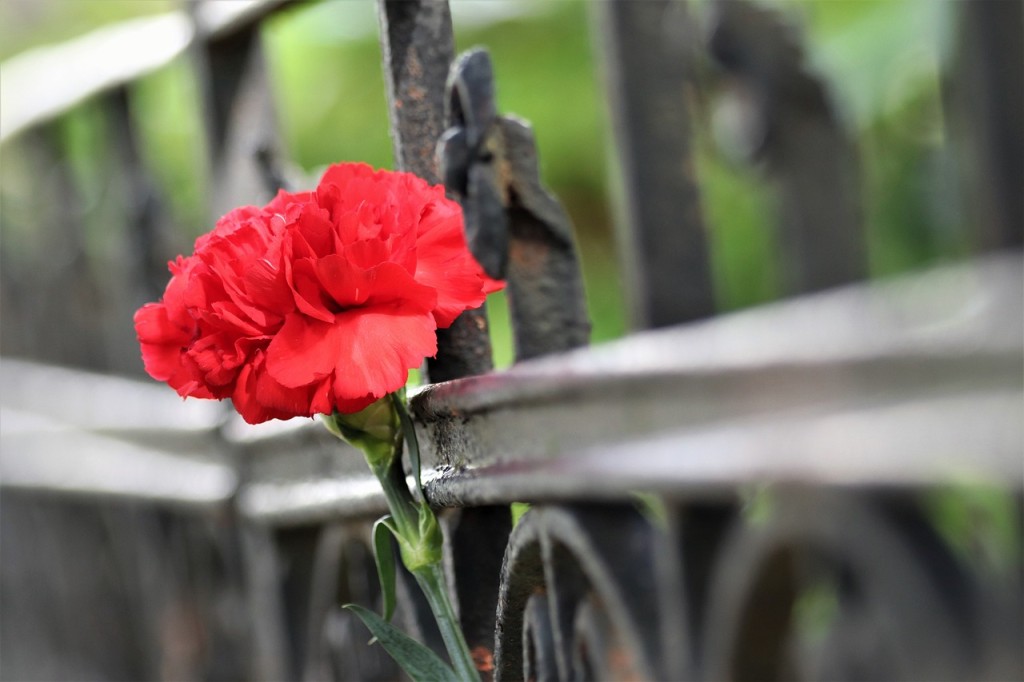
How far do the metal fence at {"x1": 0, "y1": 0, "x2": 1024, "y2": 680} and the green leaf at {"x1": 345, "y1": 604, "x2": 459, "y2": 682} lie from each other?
12 cm

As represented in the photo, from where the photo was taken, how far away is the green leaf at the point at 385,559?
115cm

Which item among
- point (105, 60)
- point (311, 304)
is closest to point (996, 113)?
point (311, 304)

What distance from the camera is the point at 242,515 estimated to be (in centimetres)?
231

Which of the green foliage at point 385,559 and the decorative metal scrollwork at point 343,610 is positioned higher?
the green foliage at point 385,559

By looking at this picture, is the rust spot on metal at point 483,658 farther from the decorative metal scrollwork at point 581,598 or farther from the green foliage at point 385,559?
the green foliage at point 385,559


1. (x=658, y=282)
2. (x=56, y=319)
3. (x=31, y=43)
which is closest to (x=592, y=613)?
(x=658, y=282)

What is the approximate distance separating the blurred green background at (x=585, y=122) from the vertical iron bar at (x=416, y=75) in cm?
137

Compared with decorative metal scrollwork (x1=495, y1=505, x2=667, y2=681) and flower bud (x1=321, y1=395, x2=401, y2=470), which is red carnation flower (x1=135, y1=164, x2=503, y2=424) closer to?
flower bud (x1=321, y1=395, x2=401, y2=470)

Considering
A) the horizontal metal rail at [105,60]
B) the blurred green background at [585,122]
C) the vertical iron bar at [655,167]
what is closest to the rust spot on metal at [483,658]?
the vertical iron bar at [655,167]

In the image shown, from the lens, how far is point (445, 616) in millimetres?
1135

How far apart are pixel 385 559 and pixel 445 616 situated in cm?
6

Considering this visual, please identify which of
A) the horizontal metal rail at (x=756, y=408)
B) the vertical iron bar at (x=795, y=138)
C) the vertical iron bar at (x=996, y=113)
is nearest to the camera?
the horizontal metal rail at (x=756, y=408)

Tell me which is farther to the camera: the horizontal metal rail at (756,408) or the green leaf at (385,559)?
the green leaf at (385,559)

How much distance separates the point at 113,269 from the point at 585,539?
2288mm
